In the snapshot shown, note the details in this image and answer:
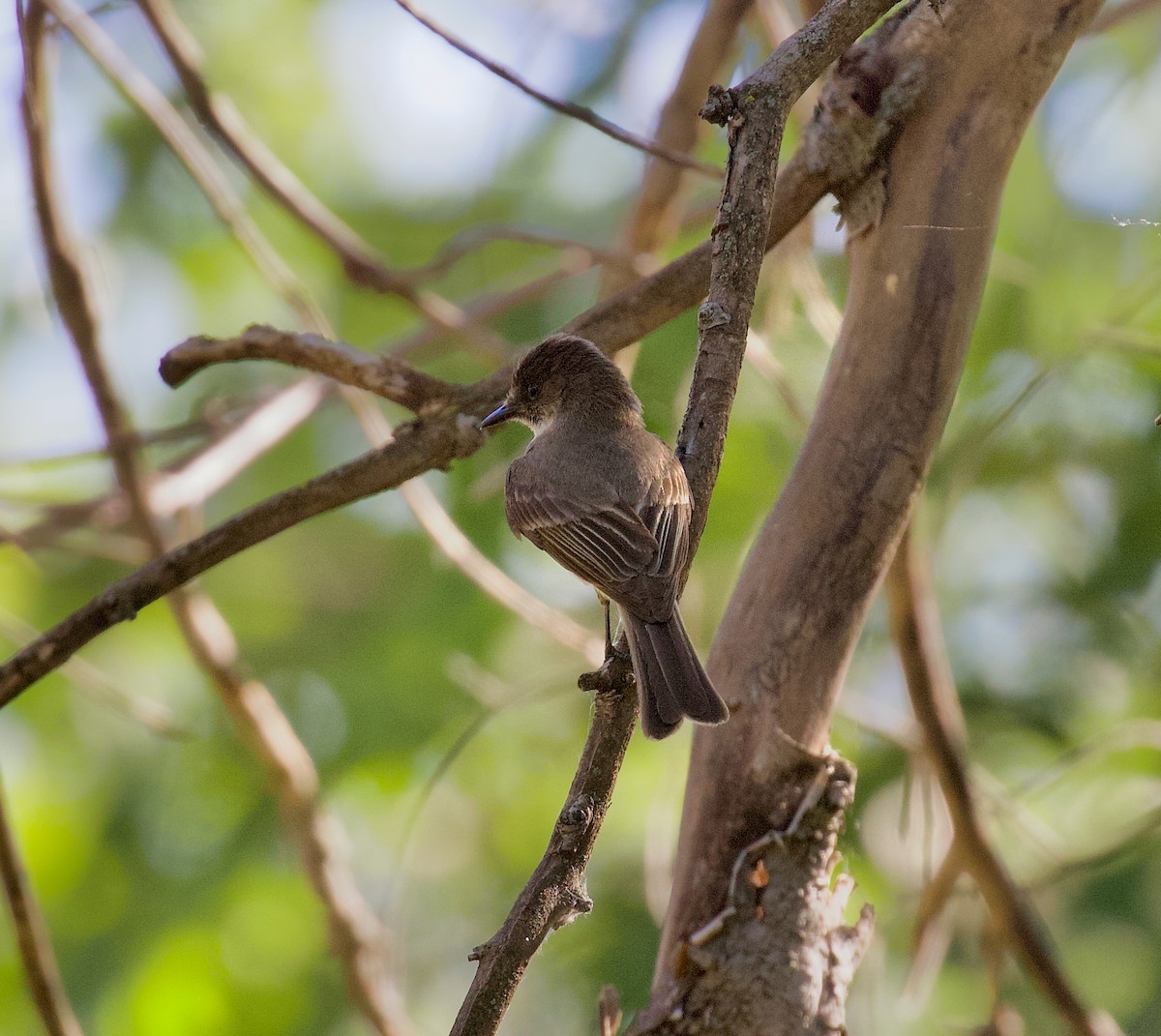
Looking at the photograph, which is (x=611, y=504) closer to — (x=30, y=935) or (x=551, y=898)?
(x=551, y=898)

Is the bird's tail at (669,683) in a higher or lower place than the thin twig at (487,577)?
lower

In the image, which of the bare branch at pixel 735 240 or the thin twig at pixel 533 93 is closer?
the bare branch at pixel 735 240

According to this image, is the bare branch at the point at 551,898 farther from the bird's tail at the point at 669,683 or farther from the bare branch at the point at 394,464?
the bare branch at the point at 394,464

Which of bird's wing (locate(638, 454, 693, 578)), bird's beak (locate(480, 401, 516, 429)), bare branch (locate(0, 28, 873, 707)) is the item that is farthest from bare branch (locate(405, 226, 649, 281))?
bird's wing (locate(638, 454, 693, 578))

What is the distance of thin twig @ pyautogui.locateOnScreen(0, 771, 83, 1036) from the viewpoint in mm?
2797

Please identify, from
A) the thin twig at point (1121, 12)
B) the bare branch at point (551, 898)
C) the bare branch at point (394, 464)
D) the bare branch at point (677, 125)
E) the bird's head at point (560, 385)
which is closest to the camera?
the bare branch at point (551, 898)

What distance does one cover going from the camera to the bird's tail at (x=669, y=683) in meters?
1.95

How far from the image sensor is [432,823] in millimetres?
4023

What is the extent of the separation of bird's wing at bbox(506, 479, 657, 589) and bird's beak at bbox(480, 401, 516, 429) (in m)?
0.18

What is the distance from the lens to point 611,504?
2.72 m

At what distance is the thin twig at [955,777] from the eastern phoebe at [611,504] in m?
0.74

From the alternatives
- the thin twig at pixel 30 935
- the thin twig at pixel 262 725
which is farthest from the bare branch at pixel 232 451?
the thin twig at pixel 30 935

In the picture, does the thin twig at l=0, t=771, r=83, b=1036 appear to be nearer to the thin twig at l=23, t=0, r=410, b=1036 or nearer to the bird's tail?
the thin twig at l=23, t=0, r=410, b=1036

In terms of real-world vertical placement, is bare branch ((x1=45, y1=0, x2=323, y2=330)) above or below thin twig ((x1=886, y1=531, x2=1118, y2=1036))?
above
